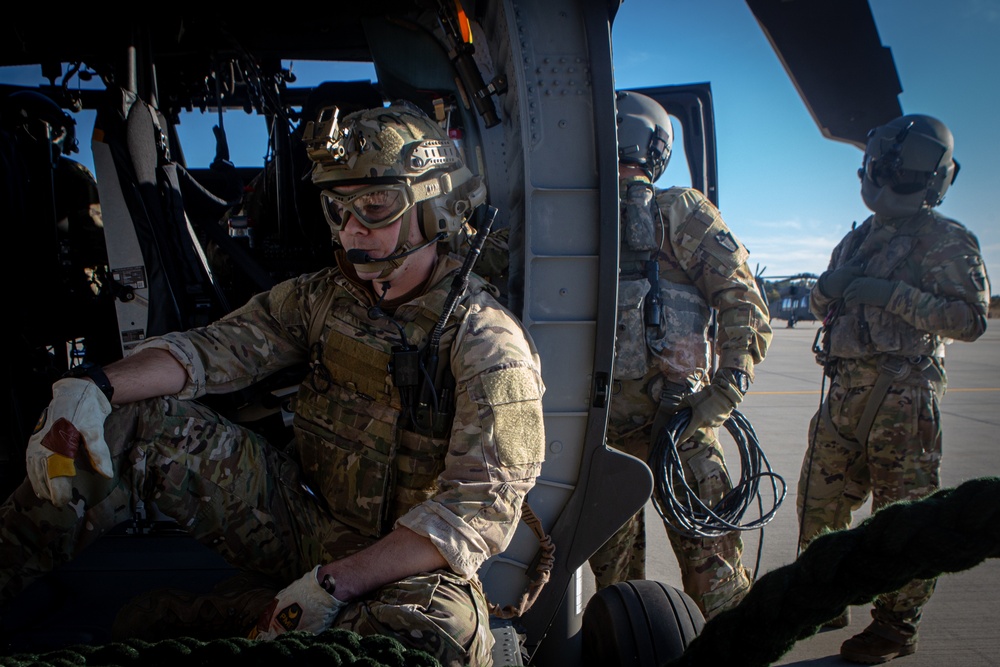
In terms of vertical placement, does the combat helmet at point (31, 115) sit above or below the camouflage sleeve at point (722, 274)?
above

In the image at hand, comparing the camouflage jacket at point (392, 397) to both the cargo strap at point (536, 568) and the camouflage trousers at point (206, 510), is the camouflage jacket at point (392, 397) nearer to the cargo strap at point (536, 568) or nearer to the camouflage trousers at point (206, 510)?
the camouflage trousers at point (206, 510)

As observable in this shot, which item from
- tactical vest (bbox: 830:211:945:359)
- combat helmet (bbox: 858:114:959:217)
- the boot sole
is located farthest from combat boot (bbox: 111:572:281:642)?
combat helmet (bbox: 858:114:959:217)

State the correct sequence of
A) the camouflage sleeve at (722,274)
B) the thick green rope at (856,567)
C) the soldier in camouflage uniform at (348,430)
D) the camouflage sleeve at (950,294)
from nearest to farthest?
the thick green rope at (856,567) < the soldier in camouflage uniform at (348,430) < the camouflage sleeve at (722,274) < the camouflage sleeve at (950,294)

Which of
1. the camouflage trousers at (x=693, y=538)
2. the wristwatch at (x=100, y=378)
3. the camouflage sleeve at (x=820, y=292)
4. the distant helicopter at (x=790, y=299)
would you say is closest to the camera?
the wristwatch at (x=100, y=378)

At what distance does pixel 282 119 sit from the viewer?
3246mm

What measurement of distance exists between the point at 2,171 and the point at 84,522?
190cm

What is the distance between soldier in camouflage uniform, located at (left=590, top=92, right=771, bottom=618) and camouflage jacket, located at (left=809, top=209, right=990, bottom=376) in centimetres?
68

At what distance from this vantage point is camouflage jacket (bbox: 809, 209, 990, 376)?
3.06 metres

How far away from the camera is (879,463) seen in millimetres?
3164

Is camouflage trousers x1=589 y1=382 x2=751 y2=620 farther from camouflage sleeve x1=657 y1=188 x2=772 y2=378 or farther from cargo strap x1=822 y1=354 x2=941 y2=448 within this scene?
cargo strap x1=822 y1=354 x2=941 y2=448

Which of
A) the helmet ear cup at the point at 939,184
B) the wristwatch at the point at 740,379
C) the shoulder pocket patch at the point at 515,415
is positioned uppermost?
the helmet ear cup at the point at 939,184

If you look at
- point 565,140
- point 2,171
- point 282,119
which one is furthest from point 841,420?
point 2,171

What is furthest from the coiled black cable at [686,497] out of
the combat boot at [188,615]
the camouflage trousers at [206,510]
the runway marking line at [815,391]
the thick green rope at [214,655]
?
the runway marking line at [815,391]

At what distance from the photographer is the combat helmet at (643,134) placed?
3.05 metres
